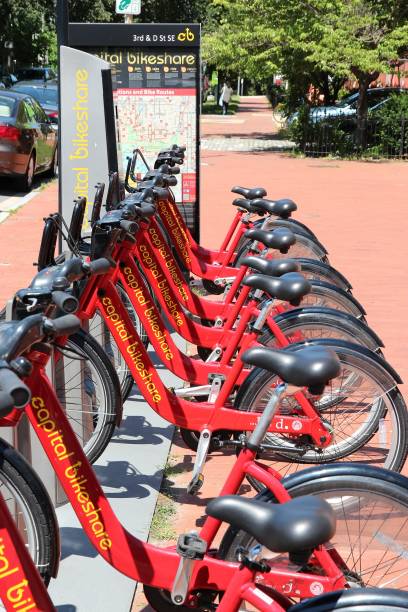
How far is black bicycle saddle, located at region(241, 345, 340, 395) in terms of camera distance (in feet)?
8.43

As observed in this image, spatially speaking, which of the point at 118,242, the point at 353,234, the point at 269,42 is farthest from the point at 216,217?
the point at 269,42

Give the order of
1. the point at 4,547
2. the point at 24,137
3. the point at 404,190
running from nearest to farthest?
the point at 4,547 < the point at 24,137 < the point at 404,190

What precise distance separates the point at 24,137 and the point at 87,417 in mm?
11781

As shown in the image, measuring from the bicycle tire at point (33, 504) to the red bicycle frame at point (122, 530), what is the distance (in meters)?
0.12

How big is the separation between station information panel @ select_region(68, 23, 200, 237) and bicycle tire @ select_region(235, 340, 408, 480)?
14.1 ft

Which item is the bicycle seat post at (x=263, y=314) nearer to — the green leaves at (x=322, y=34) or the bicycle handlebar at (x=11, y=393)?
the bicycle handlebar at (x=11, y=393)

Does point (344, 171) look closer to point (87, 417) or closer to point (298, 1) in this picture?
point (298, 1)

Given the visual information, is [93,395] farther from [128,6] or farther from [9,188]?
[9,188]

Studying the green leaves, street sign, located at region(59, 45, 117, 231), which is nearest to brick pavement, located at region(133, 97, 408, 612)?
street sign, located at region(59, 45, 117, 231)

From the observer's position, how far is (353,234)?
12320mm

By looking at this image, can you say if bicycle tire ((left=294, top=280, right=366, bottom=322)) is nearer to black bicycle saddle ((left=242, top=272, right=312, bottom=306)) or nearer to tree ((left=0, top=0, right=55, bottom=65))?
black bicycle saddle ((left=242, top=272, right=312, bottom=306))

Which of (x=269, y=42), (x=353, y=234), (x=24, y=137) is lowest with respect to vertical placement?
(x=353, y=234)

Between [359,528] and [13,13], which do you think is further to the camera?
[13,13]

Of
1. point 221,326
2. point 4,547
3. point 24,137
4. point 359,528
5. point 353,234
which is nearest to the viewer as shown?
point 4,547
